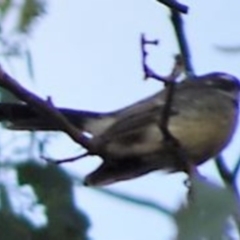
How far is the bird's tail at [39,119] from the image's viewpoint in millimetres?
1300

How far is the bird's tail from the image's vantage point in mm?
1300

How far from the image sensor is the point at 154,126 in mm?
2078

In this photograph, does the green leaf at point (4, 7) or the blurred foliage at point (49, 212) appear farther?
the green leaf at point (4, 7)

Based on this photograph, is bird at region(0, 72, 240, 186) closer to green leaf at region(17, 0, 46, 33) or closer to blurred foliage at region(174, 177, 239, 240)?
green leaf at region(17, 0, 46, 33)

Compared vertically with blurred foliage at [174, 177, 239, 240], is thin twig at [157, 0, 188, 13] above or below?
above

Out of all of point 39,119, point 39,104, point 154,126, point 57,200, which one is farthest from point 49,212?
point 154,126

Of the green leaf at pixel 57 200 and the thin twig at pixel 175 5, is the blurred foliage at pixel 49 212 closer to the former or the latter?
the green leaf at pixel 57 200

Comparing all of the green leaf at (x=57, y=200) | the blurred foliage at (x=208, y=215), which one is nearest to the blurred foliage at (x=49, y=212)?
the green leaf at (x=57, y=200)

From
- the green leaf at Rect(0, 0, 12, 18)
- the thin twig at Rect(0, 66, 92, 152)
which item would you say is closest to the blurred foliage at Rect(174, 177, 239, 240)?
the thin twig at Rect(0, 66, 92, 152)

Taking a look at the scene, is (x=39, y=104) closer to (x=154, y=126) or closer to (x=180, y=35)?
(x=180, y=35)

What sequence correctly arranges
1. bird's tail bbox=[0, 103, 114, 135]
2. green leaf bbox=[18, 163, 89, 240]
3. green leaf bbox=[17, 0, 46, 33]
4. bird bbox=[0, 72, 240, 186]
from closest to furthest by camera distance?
green leaf bbox=[18, 163, 89, 240] → green leaf bbox=[17, 0, 46, 33] → bird's tail bbox=[0, 103, 114, 135] → bird bbox=[0, 72, 240, 186]

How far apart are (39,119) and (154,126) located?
723 mm

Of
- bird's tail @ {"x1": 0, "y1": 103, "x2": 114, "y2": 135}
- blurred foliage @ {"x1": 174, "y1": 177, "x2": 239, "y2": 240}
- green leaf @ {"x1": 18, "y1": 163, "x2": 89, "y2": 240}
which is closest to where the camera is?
blurred foliage @ {"x1": 174, "y1": 177, "x2": 239, "y2": 240}

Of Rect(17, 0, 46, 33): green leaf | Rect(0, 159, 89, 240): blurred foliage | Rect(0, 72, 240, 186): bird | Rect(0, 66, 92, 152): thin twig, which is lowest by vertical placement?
Rect(0, 72, 240, 186): bird
